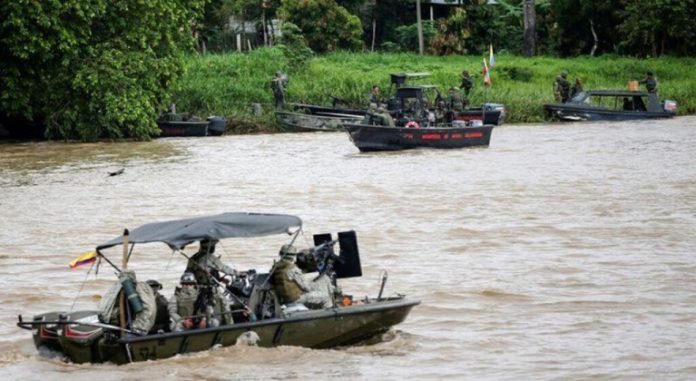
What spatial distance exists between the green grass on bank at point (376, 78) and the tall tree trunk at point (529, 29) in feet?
6.26

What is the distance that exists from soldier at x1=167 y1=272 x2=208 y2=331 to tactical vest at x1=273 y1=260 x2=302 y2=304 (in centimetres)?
84

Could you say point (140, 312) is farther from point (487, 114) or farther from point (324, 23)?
point (324, 23)

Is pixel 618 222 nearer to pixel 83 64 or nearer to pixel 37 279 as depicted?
pixel 37 279

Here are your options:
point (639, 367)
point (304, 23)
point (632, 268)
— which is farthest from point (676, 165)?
point (304, 23)

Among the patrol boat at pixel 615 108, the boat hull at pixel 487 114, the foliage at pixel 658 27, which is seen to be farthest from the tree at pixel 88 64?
the foliage at pixel 658 27

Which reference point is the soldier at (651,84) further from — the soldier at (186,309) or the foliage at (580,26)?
the soldier at (186,309)

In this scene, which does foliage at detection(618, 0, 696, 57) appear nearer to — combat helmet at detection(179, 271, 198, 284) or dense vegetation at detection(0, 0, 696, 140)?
dense vegetation at detection(0, 0, 696, 140)

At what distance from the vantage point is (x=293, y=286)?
13.7m

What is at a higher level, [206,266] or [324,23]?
[324,23]

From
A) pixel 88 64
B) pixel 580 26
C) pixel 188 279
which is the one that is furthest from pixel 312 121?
pixel 188 279

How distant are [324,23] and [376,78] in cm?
785

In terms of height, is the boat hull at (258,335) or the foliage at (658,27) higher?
the foliage at (658,27)

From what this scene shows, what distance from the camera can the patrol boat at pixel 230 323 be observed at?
1302cm

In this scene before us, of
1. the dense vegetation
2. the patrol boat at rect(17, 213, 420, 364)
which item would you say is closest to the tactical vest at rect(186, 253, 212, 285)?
the patrol boat at rect(17, 213, 420, 364)
